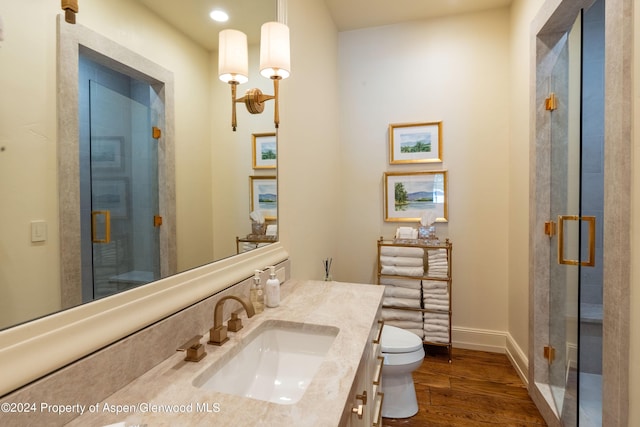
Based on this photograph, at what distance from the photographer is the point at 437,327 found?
2.60 meters

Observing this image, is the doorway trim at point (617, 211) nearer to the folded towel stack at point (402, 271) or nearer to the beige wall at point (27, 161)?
the folded towel stack at point (402, 271)

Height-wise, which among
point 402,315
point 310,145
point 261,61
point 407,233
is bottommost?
point 402,315

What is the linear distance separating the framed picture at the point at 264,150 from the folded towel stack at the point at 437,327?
1863 millimetres

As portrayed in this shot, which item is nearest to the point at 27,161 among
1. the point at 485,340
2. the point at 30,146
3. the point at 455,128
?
the point at 30,146

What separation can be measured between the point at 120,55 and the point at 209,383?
918 mm

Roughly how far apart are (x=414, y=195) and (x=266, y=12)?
1887mm

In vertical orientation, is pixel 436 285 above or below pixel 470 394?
above

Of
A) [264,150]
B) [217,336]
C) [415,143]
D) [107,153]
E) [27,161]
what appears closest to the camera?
[27,161]

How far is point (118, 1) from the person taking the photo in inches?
32.9

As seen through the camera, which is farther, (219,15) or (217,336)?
(219,15)

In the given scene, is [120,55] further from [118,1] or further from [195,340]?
[195,340]

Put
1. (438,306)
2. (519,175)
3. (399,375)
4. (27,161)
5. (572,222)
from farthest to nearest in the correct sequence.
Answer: (438,306) → (519,175) → (399,375) → (572,222) → (27,161)

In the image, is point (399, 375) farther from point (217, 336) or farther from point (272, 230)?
point (217, 336)

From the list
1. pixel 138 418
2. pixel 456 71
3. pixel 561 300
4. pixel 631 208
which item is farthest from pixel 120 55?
pixel 456 71
